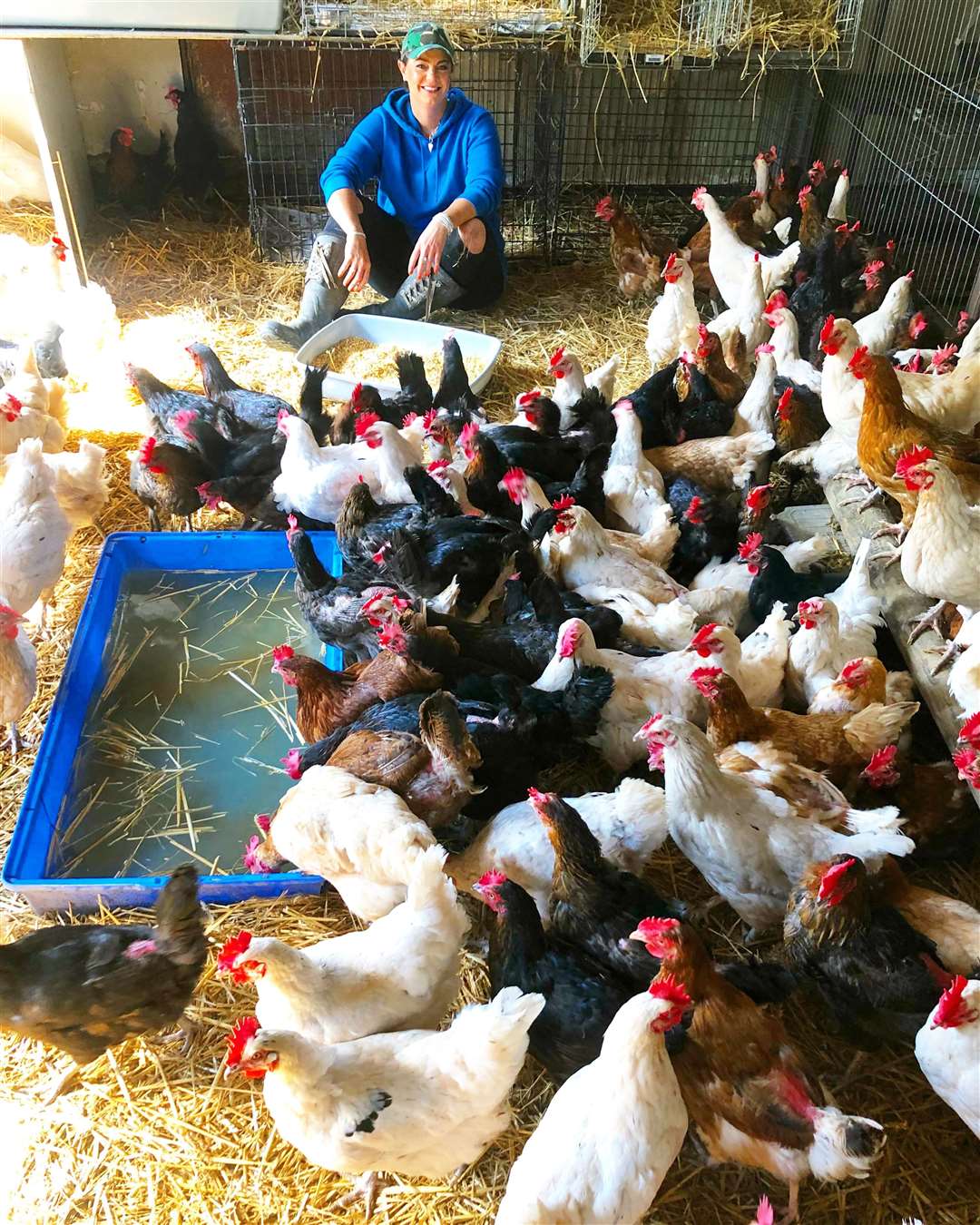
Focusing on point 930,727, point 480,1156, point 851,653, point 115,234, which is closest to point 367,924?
point 480,1156

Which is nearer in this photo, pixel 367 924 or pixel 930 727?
pixel 367 924

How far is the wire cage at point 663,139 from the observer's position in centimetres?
669

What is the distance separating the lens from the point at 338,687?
309cm

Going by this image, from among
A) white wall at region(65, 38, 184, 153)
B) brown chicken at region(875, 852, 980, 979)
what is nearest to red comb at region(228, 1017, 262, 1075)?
brown chicken at region(875, 852, 980, 979)

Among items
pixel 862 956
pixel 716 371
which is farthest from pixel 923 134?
pixel 862 956

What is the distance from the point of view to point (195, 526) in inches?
171

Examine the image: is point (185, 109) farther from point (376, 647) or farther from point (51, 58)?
point (376, 647)

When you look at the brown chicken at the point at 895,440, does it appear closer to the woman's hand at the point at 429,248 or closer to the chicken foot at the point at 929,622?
the chicken foot at the point at 929,622

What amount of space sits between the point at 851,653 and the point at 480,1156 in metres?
1.88

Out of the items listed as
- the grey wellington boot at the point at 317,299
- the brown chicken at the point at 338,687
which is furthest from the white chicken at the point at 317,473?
the grey wellington boot at the point at 317,299

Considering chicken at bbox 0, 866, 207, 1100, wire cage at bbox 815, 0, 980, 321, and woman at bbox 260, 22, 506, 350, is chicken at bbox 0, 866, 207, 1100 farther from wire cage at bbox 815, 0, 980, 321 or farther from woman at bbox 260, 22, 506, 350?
wire cage at bbox 815, 0, 980, 321

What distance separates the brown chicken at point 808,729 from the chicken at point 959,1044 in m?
0.84

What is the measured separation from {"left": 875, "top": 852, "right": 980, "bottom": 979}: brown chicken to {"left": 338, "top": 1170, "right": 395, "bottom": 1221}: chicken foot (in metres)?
1.39

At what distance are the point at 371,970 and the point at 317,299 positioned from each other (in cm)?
420
